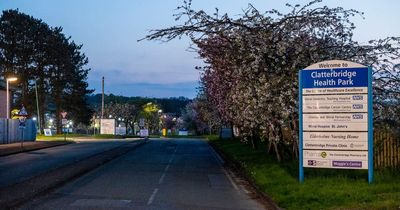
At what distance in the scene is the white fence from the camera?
160 ft

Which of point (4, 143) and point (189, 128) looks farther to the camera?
point (189, 128)

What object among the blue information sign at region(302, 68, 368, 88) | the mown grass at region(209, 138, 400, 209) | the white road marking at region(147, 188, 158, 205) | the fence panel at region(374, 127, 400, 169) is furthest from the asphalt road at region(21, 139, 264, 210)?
the fence panel at region(374, 127, 400, 169)

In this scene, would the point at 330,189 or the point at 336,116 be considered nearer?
the point at 330,189

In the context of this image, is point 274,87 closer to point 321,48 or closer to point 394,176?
point 321,48

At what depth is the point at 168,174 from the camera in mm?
21547

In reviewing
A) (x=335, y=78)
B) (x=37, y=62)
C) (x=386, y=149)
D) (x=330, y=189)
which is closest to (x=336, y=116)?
(x=335, y=78)

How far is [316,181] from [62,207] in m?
6.62

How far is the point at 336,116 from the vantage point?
15102mm

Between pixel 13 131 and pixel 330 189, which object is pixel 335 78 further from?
pixel 13 131

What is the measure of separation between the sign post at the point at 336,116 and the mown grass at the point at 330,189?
58 cm

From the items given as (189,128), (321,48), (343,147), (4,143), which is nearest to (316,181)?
(343,147)

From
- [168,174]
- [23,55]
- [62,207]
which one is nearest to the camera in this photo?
[62,207]

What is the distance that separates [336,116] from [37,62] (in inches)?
2733

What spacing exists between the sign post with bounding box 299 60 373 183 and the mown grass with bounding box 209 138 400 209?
0.58 m
